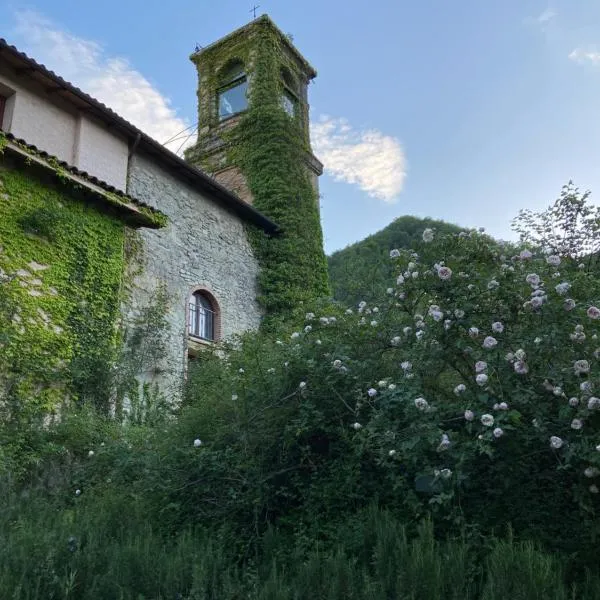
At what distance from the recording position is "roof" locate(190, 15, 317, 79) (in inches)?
718

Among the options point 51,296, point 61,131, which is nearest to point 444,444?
point 51,296

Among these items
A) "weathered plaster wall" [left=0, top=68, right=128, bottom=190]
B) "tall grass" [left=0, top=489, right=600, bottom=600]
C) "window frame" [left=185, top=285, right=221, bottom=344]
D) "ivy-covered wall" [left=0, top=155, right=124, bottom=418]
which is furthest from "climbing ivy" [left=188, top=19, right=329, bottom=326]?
"tall grass" [left=0, top=489, right=600, bottom=600]

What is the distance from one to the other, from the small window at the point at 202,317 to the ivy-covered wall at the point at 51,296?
2820 mm

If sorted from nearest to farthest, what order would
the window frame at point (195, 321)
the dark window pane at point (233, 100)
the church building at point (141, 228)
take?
the church building at point (141, 228), the window frame at point (195, 321), the dark window pane at point (233, 100)

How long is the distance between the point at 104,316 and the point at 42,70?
13.8ft

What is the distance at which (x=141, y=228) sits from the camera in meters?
11.1

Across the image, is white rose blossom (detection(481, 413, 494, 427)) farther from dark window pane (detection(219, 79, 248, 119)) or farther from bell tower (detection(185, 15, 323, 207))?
dark window pane (detection(219, 79, 248, 119))

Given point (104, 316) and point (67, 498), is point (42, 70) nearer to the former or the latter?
point (104, 316)

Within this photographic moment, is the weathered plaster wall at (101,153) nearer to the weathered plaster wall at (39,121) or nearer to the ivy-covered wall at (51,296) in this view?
the weathered plaster wall at (39,121)

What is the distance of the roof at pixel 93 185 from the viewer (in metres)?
8.05

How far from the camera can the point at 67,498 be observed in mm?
5934

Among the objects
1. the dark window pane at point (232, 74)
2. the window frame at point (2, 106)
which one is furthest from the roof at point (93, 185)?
the dark window pane at point (232, 74)

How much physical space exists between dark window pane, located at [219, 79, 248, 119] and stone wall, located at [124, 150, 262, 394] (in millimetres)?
5141

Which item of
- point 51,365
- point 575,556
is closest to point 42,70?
point 51,365
